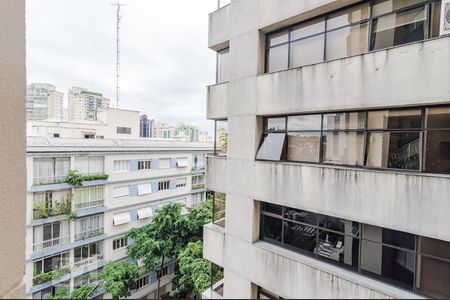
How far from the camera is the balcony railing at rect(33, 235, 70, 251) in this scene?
15.4 metres

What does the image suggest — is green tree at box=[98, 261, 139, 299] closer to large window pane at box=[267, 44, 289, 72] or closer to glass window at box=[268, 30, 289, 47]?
large window pane at box=[267, 44, 289, 72]

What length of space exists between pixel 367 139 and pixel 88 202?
712 inches

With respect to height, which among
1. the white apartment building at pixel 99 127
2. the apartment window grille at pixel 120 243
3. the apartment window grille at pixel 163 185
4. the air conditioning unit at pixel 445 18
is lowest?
the apartment window grille at pixel 120 243

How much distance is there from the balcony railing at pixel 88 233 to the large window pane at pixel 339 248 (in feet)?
55.4

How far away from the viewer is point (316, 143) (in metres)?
6.91

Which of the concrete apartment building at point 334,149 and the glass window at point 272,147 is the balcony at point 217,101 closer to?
the concrete apartment building at point 334,149

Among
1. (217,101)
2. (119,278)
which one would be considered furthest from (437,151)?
(119,278)

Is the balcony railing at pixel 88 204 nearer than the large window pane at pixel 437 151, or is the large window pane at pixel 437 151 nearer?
the large window pane at pixel 437 151

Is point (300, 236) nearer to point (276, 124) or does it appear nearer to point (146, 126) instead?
point (276, 124)

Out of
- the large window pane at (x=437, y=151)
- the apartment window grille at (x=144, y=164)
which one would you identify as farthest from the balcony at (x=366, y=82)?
the apartment window grille at (x=144, y=164)

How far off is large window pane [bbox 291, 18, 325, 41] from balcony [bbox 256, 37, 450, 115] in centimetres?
123

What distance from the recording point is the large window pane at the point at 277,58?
297 inches

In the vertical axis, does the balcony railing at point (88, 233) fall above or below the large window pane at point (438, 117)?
below

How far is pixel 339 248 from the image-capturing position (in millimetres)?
6387
